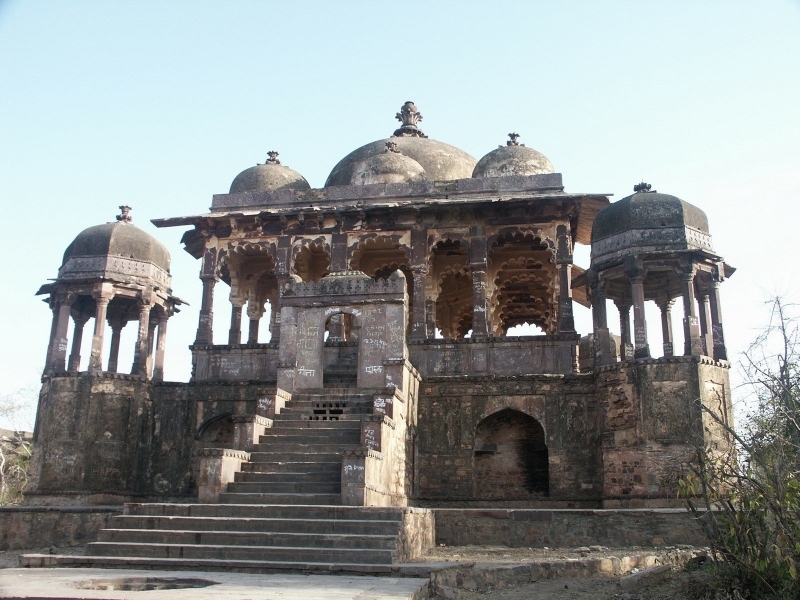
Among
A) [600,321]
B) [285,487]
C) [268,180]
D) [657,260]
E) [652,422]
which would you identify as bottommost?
[285,487]

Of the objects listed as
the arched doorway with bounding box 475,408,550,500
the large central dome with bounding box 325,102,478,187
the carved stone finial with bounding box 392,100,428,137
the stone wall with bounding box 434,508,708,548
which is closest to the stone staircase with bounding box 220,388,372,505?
the stone wall with bounding box 434,508,708,548

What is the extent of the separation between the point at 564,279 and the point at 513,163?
11.2ft

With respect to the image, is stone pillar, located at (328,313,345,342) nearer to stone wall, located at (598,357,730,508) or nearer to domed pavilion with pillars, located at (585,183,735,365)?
domed pavilion with pillars, located at (585,183,735,365)

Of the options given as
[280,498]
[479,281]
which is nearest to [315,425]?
[280,498]

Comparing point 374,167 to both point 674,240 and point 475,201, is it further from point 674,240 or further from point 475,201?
point 674,240

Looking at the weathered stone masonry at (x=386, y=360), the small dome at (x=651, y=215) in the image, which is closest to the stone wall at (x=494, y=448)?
the weathered stone masonry at (x=386, y=360)

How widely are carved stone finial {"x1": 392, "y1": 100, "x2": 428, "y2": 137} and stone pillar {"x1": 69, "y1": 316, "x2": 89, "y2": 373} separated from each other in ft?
34.9

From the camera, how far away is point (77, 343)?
20812 millimetres

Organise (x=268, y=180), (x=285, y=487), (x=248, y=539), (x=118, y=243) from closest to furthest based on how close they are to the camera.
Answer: (x=248, y=539), (x=285, y=487), (x=118, y=243), (x=268, y=180)

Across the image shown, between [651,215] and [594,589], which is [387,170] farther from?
[594,589]

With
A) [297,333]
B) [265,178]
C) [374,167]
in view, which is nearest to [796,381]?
[297,333]

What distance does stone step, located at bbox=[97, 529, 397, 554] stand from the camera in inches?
424

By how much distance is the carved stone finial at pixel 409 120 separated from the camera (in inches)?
1037

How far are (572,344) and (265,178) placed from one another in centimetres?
908
